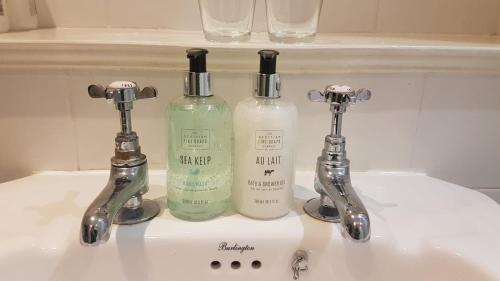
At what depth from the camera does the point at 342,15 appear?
0.59 m

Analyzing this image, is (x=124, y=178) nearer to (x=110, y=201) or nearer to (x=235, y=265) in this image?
(x=110, y=201)

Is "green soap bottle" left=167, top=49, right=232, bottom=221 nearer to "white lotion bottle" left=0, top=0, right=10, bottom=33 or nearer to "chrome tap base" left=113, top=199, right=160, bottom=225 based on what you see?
"chrome tap base" left=113, top=199, right=160, bottom=225

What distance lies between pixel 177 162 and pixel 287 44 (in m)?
0.19

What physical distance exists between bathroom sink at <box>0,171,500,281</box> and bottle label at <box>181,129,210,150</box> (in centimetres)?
8

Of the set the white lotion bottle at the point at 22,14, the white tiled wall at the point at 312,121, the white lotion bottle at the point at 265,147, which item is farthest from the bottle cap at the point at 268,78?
the white lotion bottle at the point at 22,14

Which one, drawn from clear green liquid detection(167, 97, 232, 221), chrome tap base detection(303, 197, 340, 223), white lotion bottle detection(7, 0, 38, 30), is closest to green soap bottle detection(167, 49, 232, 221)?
clear green liquid detection(167, 97, 232, 221)

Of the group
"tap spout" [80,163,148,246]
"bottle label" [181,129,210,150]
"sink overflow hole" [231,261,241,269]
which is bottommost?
"sink overflow hole" [231,261,241,269]

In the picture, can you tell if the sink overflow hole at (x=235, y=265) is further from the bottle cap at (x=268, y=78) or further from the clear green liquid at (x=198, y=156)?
the bottle cap at (x=268, y=78)

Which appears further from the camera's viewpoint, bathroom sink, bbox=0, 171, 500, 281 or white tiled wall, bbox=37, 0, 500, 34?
white tiled wall, bbox=37, 0, 500, 34

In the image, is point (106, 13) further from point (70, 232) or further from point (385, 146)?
point (385, 146)

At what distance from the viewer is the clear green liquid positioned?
0.45 m

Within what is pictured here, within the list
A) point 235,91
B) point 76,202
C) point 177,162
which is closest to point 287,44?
point 235,91

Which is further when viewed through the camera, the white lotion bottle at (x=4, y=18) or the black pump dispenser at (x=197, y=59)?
the white lotion bottle at (x=4, y=18)

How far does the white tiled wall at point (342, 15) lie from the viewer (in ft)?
1.86
